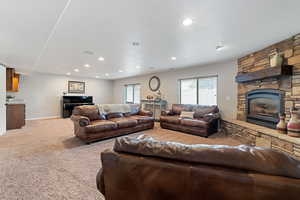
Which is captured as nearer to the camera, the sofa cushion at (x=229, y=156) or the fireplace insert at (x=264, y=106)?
the sofa cushion at (x=229, y=156)

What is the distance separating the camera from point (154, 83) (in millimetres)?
7086

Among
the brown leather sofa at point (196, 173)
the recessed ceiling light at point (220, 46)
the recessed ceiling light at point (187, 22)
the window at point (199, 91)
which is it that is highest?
the recessed ceiling light at point (220, 46)

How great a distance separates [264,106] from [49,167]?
4769 mm

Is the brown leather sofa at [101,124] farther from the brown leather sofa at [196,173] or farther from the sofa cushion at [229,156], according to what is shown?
the sofa cushion at [229,156]

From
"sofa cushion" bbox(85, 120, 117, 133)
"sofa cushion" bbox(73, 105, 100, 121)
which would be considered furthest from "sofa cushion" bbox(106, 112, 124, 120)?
"sofa cushion" bbox(85, 120, 117, 133)

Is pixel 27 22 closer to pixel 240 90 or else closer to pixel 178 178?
pixel 178 178

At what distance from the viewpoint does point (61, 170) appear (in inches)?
87.4

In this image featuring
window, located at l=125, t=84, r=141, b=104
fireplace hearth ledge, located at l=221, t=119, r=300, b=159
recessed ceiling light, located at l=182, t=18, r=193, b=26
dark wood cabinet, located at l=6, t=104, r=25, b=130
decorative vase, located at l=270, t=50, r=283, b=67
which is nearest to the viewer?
recessed ceiling light, located at l=182, t=18, r=193, b=26

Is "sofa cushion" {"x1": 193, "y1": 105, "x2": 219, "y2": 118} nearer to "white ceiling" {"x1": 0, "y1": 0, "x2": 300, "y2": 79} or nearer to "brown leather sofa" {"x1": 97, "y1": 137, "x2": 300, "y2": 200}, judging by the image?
"white ceiling" {"x1": 0, "y1": 0, "x2": 300, "y2": 79}

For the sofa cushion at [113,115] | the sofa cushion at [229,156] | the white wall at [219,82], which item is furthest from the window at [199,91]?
the sofa cushion at [229,156]

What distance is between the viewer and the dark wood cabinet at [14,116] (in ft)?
15.7

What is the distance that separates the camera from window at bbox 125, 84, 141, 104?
8386 mm

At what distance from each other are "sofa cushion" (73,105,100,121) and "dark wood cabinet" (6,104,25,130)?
8.63ft

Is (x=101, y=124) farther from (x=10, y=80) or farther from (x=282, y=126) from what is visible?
(x=10, y=80)
